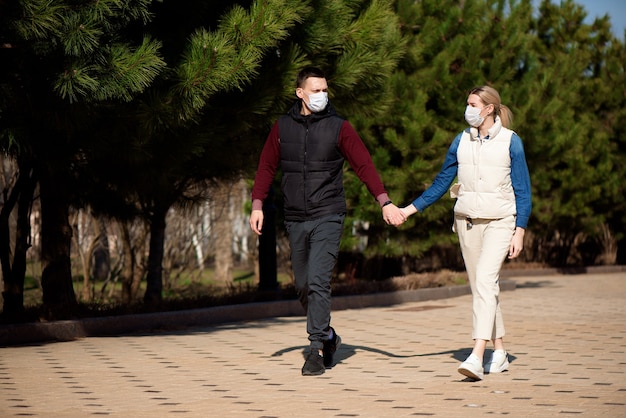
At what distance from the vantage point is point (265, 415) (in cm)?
614

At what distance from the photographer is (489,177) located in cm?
768

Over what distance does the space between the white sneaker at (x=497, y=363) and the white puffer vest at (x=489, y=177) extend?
0.99 meters

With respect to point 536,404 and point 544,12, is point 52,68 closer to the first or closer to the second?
point 536,404

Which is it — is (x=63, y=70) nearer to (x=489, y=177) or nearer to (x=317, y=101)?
(x=317, y=101)

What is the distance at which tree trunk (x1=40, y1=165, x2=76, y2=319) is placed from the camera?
11734 mm

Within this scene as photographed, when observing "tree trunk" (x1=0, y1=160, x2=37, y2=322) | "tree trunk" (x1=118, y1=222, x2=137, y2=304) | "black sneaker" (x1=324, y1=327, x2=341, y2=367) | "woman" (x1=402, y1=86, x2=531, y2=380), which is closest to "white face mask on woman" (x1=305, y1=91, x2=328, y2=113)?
"woman" (x1=402, y1=86, x2=531, y2=380)

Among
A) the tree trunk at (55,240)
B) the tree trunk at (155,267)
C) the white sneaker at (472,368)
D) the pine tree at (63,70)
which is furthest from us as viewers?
the tree trunk at (155,267)

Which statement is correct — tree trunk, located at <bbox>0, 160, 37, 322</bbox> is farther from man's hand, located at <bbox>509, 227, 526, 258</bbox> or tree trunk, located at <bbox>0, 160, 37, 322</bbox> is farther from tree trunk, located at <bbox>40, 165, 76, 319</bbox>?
man's hand, located at <bbox>509, 227, 526, 258</bbox>

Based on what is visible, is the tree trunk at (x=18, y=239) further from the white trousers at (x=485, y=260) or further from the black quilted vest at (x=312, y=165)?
the white trousers at (x=485, y=260)

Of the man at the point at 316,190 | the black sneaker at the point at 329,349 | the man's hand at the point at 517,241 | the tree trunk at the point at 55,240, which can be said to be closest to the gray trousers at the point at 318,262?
the man at the point at 316,190

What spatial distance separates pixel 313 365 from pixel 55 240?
5175 millimetres

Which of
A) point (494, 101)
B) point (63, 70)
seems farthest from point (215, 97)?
point (494, 101)

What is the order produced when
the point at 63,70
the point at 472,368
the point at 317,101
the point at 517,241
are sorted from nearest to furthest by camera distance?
the point at 472,368 → the point at 517,241 → the point at 317,101 → the point at 63,70

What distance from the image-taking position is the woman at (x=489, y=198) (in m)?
7.63
